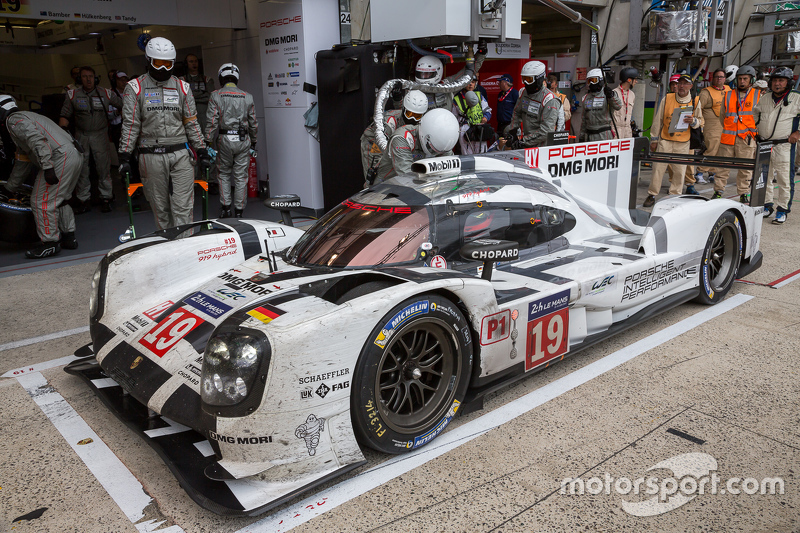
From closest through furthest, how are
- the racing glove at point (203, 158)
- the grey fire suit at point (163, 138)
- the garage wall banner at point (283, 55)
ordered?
the grey fire suit at point (163, 138) < the racing glove at point (203, 158) < the garage wall banner at point (283, 55)

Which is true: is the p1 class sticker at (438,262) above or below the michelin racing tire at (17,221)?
above

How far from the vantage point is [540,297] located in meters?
3.22

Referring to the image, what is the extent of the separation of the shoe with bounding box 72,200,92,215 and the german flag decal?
7.76 meters

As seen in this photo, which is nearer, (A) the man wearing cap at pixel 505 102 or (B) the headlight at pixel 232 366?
(B) the headlight at pixel 232 366

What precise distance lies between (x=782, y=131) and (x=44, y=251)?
917 cm

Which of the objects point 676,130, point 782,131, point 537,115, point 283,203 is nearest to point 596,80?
point 676,130

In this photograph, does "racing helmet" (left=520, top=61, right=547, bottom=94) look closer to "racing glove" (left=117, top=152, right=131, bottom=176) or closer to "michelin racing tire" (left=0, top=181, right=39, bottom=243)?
"racing glove" (left=117, top=152, right=131, bottom=176)

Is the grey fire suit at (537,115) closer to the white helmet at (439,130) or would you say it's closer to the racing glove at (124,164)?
the white helmet at (439,130)

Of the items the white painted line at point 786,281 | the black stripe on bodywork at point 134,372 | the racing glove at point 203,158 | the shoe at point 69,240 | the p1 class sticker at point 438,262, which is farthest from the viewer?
the shoe at point 69,240

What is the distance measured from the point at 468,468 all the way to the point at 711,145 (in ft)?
29.2

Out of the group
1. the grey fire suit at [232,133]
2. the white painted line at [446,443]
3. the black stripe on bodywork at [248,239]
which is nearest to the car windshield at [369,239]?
the black stripe on bodywork at [248,239]

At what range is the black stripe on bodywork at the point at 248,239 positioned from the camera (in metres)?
3.92

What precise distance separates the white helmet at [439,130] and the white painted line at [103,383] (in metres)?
2.62
